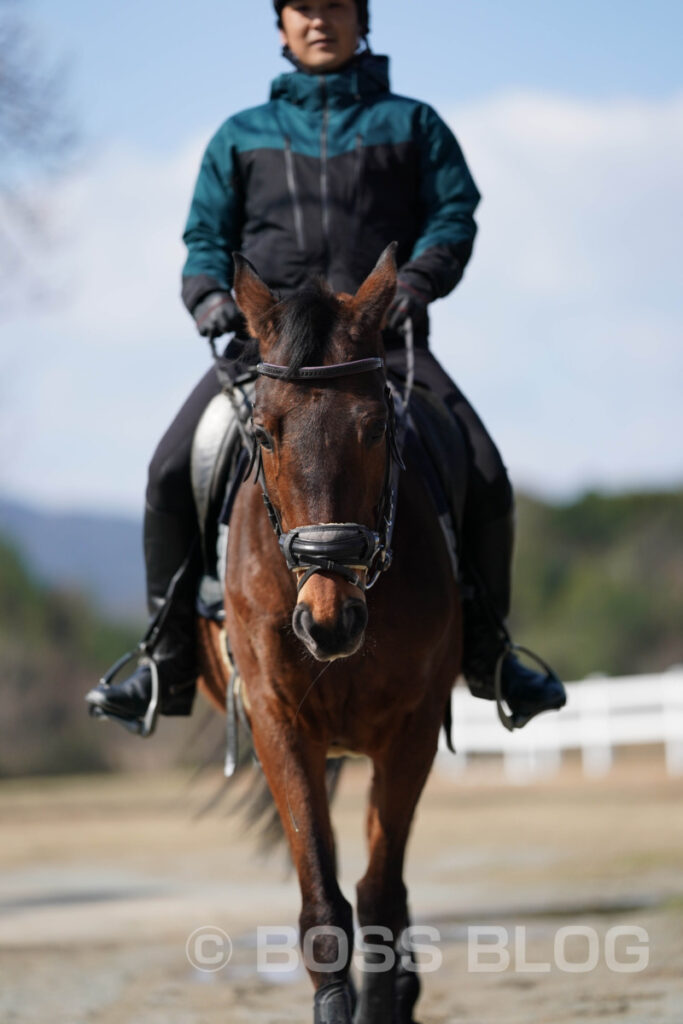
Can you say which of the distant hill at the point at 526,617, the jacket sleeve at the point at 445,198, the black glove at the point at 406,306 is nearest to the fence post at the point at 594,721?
the distant hill at the point at 526,617

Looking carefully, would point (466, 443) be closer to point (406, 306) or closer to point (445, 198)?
point (406, 306)

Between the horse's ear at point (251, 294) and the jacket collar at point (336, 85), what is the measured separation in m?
1.57

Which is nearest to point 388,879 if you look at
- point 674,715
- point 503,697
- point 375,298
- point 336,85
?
point 503,697

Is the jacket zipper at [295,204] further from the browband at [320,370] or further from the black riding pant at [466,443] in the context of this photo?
the browband at [320,370]

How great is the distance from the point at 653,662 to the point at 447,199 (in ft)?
134

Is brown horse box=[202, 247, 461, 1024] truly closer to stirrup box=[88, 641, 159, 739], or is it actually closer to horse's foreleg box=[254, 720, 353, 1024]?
horse's foreleg box=[254, 720, 353, 1024]

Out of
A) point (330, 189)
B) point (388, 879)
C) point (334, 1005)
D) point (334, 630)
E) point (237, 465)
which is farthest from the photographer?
point (330, 189)

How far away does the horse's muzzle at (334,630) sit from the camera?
456 cm

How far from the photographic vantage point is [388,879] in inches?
226

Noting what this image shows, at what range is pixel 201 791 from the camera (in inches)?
1065

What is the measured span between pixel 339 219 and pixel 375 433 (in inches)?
68.4

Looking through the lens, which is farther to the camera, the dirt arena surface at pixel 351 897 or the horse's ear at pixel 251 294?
the dirt arena surface at pixel 351 897

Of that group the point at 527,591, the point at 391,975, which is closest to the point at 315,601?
the point at 391,975

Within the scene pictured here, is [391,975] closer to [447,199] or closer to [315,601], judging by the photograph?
[315,601]
